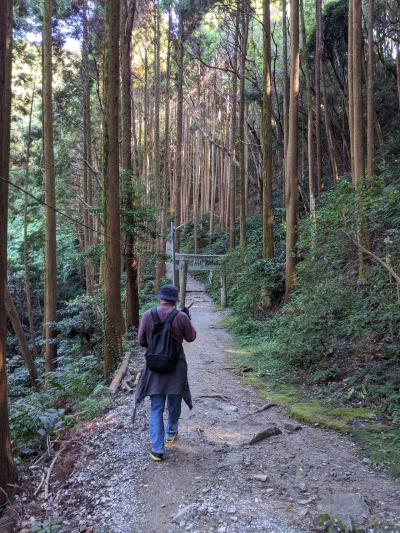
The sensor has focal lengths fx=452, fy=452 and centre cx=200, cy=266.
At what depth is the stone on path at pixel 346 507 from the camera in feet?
10.9

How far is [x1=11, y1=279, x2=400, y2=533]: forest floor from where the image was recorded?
11.5 feet

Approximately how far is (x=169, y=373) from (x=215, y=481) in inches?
42.4

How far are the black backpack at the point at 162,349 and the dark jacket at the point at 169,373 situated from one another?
0.05 metres

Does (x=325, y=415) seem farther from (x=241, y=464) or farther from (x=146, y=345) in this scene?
(x=146, y=345)

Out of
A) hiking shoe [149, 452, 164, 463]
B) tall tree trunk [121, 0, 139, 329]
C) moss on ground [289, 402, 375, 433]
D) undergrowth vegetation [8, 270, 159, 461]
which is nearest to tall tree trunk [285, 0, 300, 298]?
tall tree trunk [121, 0, 139, 329]

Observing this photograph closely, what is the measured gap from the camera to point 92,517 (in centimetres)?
387

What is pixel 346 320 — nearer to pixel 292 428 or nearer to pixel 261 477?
pixel 292 428

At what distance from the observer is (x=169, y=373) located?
4535 mm

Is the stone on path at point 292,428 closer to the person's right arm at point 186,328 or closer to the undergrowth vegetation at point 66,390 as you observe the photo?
the person's right arm at point 186,328

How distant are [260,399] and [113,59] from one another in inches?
270

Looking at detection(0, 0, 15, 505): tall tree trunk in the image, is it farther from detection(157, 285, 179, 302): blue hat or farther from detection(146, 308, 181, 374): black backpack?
detection(157, 285, 179, 302): blue hat

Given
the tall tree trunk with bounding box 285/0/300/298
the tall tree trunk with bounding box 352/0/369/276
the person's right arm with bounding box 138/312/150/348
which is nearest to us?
the person's right arm with bounding box 138/312/150/348

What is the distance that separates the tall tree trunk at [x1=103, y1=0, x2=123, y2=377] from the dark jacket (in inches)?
174

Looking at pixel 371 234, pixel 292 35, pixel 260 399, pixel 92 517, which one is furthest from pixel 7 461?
pixel 292 35
